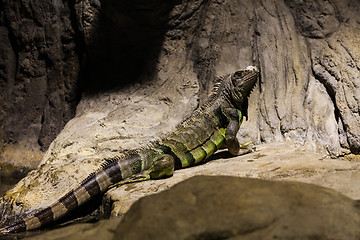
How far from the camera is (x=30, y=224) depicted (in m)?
3.44

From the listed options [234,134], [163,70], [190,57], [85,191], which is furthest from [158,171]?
[190,57]

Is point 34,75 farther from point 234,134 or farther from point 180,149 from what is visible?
point 234,134

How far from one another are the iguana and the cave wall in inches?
20.8

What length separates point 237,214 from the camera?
1837 millimetres

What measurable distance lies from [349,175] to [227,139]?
182cm

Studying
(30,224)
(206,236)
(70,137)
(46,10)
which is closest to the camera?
(206,236)

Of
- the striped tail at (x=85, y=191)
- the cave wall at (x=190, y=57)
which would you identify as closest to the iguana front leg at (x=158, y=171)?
the striped tail at (x=85, y=191)

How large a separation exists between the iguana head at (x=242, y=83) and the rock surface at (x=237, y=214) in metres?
2.77

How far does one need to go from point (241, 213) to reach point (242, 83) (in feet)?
10.6

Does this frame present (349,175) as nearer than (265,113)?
Yes

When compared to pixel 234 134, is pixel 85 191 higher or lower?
lower

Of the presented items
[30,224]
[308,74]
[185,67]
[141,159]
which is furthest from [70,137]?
[308,74]

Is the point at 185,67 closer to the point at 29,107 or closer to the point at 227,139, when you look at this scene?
the point at 227,139

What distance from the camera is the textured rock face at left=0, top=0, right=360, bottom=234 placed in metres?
4.82
